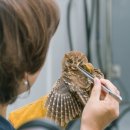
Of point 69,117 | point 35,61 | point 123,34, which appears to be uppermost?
point 35,61

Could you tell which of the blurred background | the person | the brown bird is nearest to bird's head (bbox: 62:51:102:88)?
the brown bird

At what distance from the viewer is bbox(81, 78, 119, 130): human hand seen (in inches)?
28.7

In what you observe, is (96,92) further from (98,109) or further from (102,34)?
(102,34)

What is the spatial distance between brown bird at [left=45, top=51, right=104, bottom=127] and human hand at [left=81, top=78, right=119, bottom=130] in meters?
0.03

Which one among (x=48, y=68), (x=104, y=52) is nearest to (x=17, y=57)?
(x=48, y=68)

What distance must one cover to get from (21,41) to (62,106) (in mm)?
240

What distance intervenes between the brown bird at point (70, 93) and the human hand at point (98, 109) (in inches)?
1.1

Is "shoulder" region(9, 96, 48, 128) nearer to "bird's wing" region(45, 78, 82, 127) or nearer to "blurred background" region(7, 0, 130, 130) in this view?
"bird's wing" region(45, 78, 82, 127)

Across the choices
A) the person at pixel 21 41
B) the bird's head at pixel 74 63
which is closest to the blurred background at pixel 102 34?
the bird's head at pixel 74 63

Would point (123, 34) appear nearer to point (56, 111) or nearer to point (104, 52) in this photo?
point (104, 52)

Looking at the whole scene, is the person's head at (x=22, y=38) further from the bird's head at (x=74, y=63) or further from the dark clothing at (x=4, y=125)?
the bird's head at (x=74, y=63)

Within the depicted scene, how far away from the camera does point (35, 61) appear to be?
1.95ft

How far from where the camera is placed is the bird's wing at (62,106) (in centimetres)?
76

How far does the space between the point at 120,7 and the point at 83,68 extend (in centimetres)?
99
